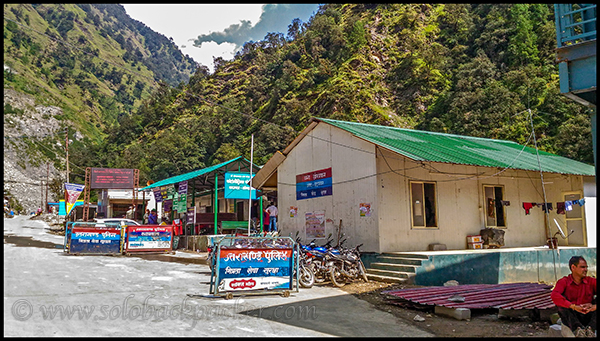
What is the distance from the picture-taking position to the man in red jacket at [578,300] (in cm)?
577

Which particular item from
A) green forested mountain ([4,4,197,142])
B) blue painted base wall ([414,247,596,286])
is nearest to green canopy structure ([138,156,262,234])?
blue painted base wall ([414,247,596,286])

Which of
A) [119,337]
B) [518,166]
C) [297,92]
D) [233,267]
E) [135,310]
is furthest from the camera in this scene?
[297,92]

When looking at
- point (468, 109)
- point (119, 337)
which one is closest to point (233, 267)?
point (119, 337)

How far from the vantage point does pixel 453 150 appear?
15656 millimetres

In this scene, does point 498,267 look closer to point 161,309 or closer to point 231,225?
point 161,309

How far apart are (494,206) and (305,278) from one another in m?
8.82

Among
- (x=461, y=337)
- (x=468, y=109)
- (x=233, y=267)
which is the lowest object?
(x=461, y=337)

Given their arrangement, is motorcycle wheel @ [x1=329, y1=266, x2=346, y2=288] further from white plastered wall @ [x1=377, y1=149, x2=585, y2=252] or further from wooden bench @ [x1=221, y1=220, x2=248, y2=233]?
wooden bench @ [x1=221, y1=220, x2=248, y2=233]

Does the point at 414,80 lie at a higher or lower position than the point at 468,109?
higher

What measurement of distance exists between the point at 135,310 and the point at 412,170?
9572 millimetres

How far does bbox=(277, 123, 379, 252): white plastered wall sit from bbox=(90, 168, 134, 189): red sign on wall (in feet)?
52.6

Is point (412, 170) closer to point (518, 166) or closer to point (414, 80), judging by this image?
point (518, 166)

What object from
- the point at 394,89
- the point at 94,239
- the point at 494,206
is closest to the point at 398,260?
the point at 494,206

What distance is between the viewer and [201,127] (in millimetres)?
62062
